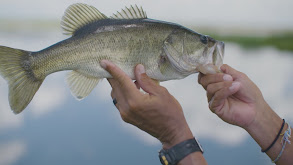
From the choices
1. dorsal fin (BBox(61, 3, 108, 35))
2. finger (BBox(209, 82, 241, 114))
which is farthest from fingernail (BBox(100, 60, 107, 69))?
finger (BBox(209, 82, 241, 114))

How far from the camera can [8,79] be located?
2.25 meters

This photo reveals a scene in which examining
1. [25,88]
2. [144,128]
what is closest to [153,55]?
[144,128]

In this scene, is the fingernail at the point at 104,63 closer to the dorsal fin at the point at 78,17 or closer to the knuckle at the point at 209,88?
the dorsal fin at the point at 78,17

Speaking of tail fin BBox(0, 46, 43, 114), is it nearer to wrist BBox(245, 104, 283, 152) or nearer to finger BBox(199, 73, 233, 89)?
finger BBox(199, 73, 233, 89)

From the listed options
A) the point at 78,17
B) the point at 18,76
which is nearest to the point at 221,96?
the point at 78,17

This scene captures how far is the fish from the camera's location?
2.26 metres

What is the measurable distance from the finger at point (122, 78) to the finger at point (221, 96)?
1.90 ft

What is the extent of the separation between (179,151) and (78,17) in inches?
48.1

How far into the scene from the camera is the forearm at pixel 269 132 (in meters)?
2.29

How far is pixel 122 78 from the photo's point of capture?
6.70ft

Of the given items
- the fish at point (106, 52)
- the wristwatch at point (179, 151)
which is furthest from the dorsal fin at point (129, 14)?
the wristwatch at point (179, 151)

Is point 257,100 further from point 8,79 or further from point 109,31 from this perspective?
point 8,79

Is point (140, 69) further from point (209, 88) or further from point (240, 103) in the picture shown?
point (240, 103)

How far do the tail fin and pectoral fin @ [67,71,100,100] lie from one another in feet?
0.76
